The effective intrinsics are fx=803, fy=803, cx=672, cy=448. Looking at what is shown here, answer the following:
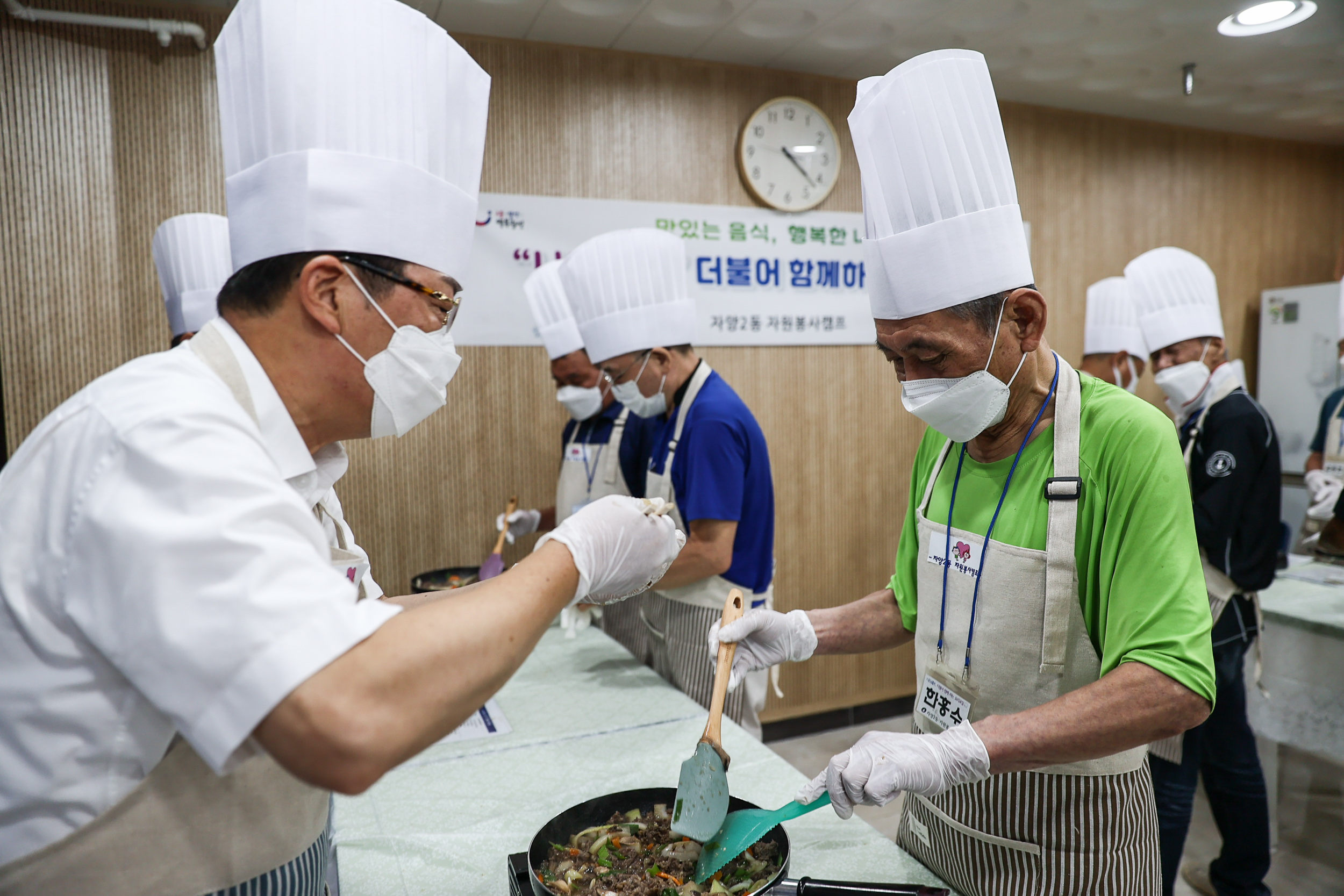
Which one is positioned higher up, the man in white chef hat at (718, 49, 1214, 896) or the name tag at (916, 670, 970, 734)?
the man in white chef hat at (718, 49, 1214, 896)

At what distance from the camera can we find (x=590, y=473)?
3.03 metres

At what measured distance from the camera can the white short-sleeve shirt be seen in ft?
2.11

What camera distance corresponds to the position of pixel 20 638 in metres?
0.74

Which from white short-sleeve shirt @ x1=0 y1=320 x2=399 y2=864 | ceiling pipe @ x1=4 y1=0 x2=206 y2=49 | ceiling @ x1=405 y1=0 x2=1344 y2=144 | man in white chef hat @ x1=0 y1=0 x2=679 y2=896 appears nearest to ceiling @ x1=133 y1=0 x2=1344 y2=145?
ceiling @ x1=405 y1=0 x2=1344 y2=144

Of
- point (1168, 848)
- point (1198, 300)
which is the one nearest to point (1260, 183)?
point (1198, 300)

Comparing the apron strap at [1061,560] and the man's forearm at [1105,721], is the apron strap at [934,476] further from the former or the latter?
the man's forearm at [1105,721]

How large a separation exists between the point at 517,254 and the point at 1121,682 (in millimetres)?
2784

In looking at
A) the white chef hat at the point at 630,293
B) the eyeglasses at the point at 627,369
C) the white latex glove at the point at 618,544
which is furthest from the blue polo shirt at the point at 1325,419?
the white latex glove at the point at 618,544

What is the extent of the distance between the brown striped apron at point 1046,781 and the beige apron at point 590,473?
1790mm

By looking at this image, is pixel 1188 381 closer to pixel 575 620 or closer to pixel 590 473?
pixel 590 473

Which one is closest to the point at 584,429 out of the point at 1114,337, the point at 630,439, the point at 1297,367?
the point at 630,439

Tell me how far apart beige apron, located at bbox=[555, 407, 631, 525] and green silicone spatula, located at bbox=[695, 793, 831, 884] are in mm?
1770

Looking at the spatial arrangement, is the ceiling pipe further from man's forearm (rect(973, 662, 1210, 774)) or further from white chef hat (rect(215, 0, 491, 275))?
man's forearm (rect(973, 662, 1210, 774))

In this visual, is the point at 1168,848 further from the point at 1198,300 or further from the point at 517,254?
the point at 517,254
